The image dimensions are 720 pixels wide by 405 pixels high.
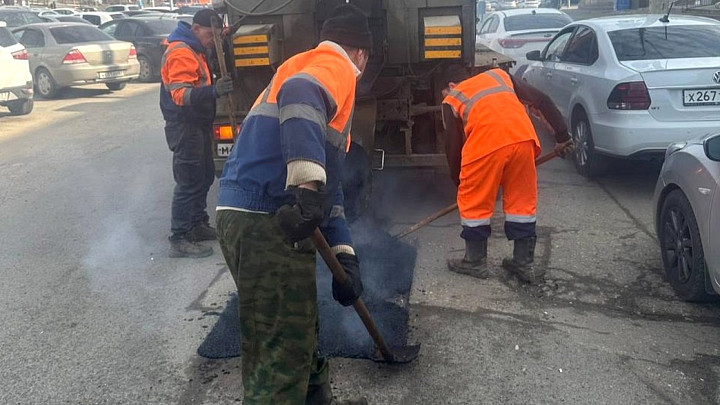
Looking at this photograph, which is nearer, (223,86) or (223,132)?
(223,86)

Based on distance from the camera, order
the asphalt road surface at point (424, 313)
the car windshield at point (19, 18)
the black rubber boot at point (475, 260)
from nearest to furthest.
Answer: the asphalt road surface at point (424, 313) < the black rubber boot at point (475, 260) < the car windshield at point (19, 18)

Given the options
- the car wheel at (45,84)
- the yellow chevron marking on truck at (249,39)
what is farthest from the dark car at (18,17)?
the yellow chevron marking on truck at (249,39)

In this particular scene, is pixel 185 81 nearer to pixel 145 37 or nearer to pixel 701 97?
pixel 701 97

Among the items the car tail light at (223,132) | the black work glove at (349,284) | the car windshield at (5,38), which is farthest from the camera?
the car windshield at (5,38)

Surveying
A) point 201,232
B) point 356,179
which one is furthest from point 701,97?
point 201,232

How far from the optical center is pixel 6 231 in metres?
6.06

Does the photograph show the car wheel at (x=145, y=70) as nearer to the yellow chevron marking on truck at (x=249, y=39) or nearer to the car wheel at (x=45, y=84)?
the car wheel at (x=45, y=84)

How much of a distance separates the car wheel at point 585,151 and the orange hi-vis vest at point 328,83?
466 centimetres

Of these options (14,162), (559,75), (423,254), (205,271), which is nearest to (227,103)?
(205,271)

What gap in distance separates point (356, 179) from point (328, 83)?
9.35ft

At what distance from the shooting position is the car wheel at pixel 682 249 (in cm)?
401

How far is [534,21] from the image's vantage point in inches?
507

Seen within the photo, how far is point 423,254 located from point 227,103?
199 cm

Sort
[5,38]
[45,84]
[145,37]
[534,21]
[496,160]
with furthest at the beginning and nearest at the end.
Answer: [145,37], [45,84], [534,21], [5,38], [496,160]
